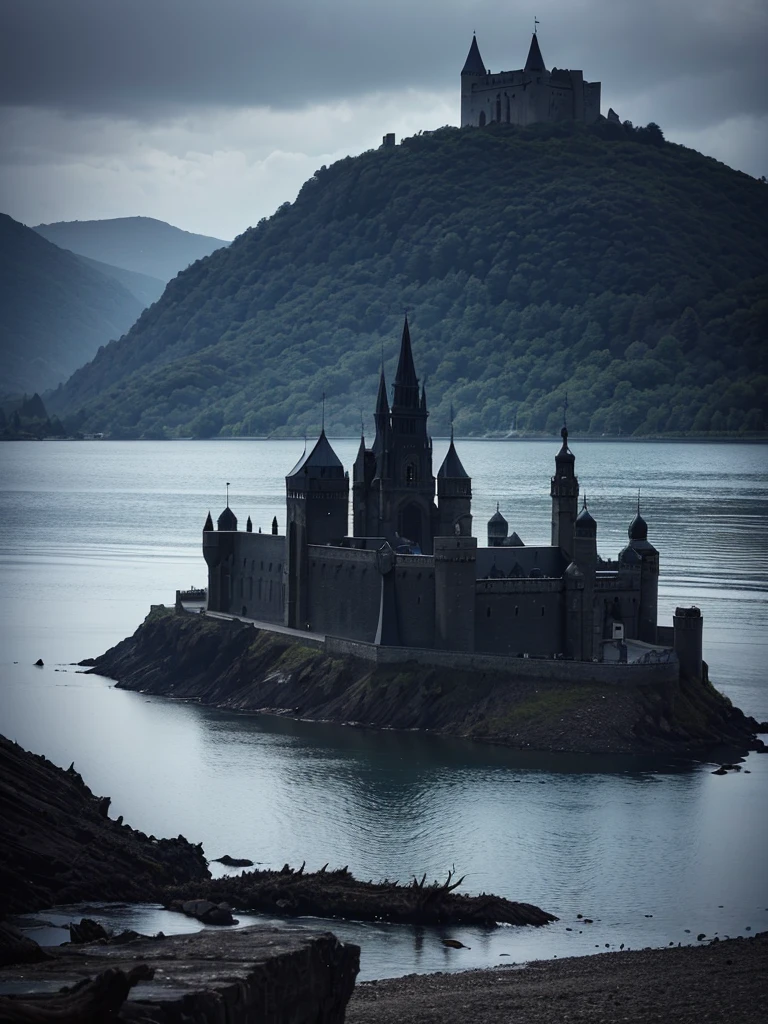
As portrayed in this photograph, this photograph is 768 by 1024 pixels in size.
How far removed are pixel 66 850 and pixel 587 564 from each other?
3603 cm

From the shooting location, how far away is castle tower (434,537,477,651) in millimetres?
81062

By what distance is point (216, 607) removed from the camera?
326ft

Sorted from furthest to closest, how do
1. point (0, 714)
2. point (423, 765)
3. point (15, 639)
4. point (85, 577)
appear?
point (85, 577) < point (15, 639) < point (0, 714) < point (423, 765)

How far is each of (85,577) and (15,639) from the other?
3298cm

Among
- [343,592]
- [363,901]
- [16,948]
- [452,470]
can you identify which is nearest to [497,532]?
[452,470]

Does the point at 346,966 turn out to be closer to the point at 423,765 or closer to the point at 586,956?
the point at 586,956

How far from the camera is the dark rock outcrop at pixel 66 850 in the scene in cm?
5053

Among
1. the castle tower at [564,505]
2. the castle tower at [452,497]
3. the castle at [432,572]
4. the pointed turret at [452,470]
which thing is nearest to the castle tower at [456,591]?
the castle at [432,572]

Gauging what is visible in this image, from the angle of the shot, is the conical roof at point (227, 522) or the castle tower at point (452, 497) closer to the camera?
the castle tower at point (452, 497)

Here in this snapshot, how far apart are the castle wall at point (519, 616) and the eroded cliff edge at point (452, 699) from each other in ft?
11.6

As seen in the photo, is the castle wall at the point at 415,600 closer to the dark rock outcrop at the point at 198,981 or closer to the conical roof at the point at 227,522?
the conical roof at the point at 227,522

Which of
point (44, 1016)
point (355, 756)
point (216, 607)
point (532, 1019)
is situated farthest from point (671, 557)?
point (44, 1016)

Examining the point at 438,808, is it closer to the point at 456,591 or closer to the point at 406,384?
the point at 456,591

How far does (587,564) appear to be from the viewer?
82.8 metres
